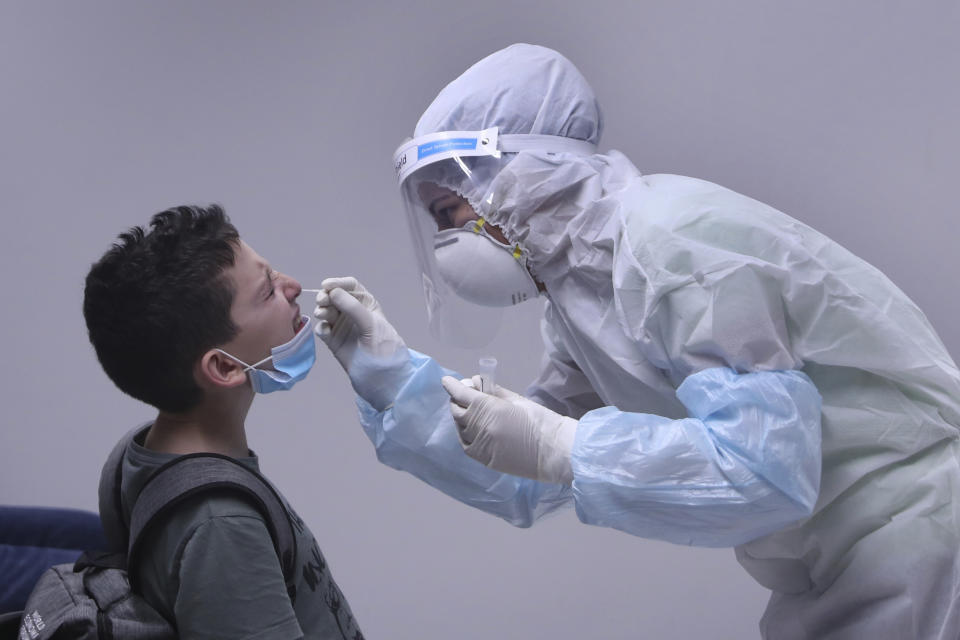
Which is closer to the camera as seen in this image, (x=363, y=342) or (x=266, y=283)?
(x=266, y=283)

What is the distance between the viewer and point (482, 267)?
57.6 inches

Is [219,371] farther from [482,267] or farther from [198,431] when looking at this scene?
[482,267]

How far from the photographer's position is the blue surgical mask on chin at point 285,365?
4.44 feet

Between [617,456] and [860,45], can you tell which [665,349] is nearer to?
[617,456]

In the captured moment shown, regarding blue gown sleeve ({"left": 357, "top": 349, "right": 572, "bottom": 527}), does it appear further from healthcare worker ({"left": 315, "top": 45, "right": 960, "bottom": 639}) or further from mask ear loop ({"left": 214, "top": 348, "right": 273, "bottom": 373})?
mask ear loop ({"left": 214, "top": 348, "right": 273, "bottom": 373})

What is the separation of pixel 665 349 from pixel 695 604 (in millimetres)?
1372

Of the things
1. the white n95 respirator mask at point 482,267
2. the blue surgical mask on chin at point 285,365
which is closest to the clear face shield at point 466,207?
the white n95 respirator mask at point 482,267

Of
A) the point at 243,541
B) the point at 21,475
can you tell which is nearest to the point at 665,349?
the point at 243,541

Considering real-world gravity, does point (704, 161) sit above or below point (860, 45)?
below

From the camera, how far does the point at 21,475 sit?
255 cm

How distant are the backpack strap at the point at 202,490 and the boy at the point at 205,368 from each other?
0.02 meters

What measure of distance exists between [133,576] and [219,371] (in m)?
0.30

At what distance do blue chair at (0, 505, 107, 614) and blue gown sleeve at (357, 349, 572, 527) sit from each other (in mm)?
638

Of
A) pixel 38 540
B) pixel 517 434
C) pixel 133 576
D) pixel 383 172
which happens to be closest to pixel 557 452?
pixel 517 434
